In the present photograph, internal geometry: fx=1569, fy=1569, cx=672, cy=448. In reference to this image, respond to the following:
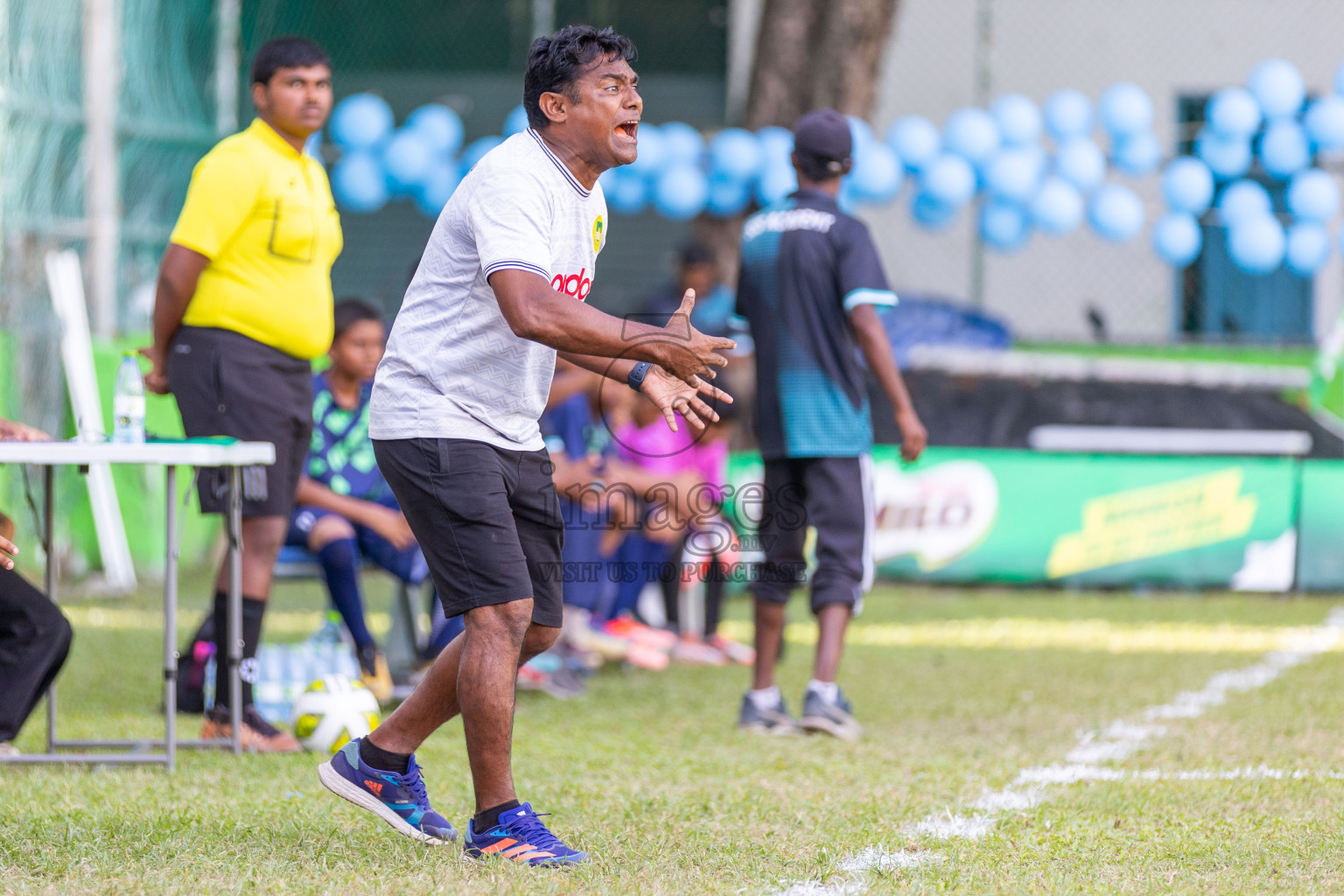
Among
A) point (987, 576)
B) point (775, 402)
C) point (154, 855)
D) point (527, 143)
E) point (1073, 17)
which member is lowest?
point (987, 576)

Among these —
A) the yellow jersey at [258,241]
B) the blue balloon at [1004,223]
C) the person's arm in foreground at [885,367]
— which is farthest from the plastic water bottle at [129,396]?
the blue balloon at [1004,223]

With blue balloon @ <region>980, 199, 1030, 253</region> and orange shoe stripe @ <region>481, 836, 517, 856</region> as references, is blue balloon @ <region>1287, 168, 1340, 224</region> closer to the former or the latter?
blue balloon @ <region>980, 199, 1030, 253</region>

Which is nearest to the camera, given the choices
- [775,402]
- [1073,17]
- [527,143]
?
[527,143]

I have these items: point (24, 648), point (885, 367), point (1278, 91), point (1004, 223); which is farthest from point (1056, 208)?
point (24, 648)

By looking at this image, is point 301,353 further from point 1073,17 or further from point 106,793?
point 1073,17

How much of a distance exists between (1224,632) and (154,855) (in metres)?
6.24

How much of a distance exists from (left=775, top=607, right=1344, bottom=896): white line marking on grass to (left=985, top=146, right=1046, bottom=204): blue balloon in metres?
4.34

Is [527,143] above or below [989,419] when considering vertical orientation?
above

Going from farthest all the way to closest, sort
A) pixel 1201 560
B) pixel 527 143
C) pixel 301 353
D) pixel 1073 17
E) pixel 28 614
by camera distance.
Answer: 1. pixel 1073 17
2. pixel 1201 560
3. pixel 301 353
4. pixel 28 614
5. pixel 527 143

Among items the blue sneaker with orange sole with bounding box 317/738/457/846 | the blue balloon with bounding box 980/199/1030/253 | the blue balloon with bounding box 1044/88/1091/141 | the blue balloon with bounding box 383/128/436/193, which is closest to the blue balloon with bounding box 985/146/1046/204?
the blue balloon with bounding box 980/199/1030/253

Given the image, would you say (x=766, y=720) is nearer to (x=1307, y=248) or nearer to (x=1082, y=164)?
(x=1082, y=164)

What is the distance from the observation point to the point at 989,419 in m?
10.2

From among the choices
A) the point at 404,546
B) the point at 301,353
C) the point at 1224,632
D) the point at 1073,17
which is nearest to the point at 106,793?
the point at 301,353

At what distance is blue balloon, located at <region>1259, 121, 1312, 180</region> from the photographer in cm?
1084
